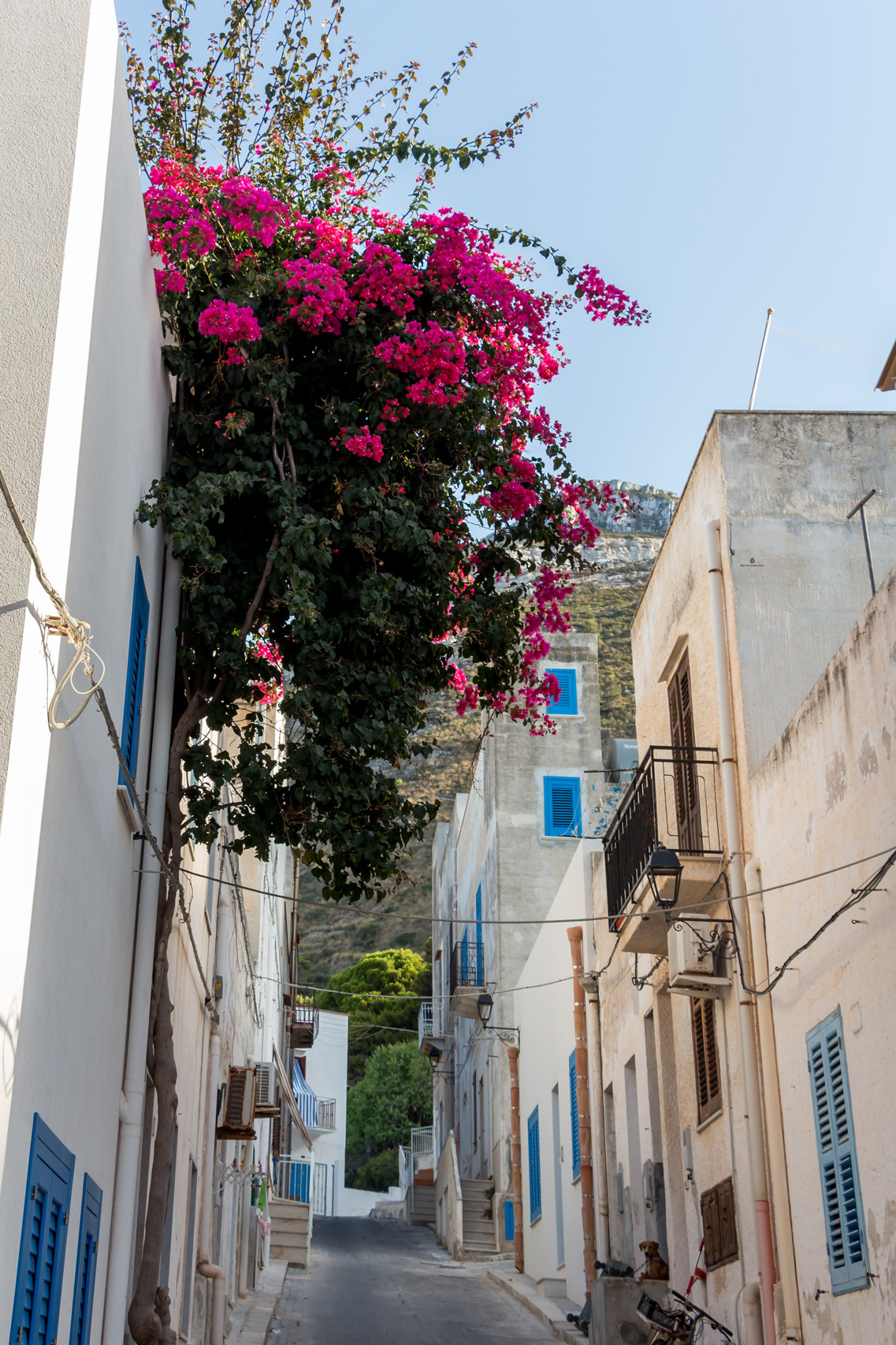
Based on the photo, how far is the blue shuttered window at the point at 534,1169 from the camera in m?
20.3

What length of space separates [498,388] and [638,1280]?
28.6ft

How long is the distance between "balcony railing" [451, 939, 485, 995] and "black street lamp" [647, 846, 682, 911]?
18713mm

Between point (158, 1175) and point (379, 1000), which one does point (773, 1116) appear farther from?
point (379, 1000)

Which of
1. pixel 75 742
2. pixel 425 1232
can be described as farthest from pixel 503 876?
pixel 75 742

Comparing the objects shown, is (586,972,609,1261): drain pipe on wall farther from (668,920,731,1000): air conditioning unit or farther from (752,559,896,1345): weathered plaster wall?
(752,559,896,1345): weathered plaster wall

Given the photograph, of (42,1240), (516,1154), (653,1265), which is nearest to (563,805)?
(516,1154)

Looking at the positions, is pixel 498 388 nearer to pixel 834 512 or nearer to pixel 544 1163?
pixel 834 512

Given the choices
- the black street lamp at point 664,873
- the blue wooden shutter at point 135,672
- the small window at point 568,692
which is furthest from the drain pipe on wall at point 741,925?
the small window at point 568,692

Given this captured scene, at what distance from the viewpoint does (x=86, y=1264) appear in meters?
6.17

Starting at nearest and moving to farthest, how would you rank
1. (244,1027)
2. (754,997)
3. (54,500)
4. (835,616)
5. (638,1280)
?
(54,500) < (754,997) < (835,616) < (638,1280) < (244,1027)

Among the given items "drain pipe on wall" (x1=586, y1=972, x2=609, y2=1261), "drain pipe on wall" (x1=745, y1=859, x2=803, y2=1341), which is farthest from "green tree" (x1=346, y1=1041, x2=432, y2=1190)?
"drain pipe on wall" (x1=745, y1=859, x2=803, y2=1341)

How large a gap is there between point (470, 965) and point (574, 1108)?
13954 mm

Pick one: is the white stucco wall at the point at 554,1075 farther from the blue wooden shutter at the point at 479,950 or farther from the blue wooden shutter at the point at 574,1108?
the blue wooden shutter at the point at 479,950

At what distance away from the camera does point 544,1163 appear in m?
19.8
